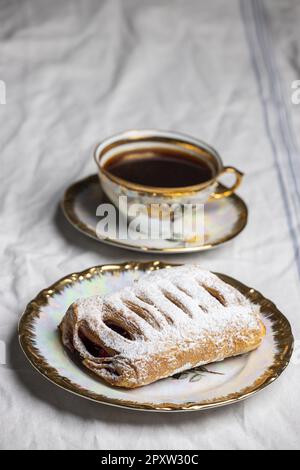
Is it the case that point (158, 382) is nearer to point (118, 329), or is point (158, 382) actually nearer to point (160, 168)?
point (118, 329)

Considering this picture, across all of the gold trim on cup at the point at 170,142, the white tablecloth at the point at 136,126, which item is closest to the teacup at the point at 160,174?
the gold trim on cup at the point at 170,142

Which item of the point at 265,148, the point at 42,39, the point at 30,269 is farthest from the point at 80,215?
the point at 42,39

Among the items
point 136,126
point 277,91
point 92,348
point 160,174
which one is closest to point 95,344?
point 92,348

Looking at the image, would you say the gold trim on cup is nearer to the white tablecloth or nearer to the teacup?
the teacup

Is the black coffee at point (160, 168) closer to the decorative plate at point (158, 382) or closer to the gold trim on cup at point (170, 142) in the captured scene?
the gold trim on cup at point (170, 142)

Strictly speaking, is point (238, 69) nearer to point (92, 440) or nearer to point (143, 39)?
point (143, 39)
